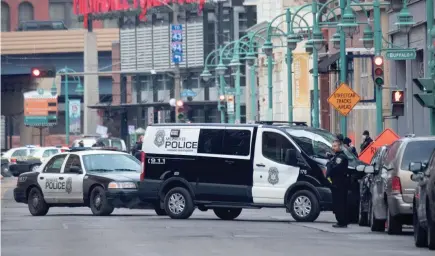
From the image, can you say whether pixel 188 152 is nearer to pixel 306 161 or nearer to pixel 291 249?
pixel 306 161

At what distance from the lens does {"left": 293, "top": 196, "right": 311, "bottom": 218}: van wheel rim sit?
2734 centimetres

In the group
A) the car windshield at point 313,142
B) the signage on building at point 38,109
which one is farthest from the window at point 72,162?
the signage on building at point 38,109

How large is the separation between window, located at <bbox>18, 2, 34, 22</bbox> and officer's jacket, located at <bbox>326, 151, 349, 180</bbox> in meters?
106

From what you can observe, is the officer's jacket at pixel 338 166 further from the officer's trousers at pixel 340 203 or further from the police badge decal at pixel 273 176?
the police badge decal at pixel 273 176

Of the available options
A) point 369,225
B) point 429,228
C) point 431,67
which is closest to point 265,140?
point 369,225

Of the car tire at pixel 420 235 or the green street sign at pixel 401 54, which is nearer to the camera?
the car tire at pixel 420 235

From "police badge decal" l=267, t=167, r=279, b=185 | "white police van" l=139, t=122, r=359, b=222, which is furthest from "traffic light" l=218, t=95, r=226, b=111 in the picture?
"police badge decal" l=267, t=167, r=279, b=185

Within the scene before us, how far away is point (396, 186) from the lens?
2183cm

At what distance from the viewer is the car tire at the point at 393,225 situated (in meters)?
22.3

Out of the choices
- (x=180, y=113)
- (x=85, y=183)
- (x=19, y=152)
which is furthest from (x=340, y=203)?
(x=19, y=152)

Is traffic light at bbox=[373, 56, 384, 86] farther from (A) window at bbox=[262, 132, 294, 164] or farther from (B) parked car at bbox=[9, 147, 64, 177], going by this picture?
(B) parked car at bbox=[9, 147, 64, 177]

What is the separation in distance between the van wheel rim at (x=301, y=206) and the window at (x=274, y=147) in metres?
0.87

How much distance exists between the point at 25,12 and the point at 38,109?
29841 millimetres

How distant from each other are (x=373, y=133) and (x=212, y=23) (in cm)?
5498
